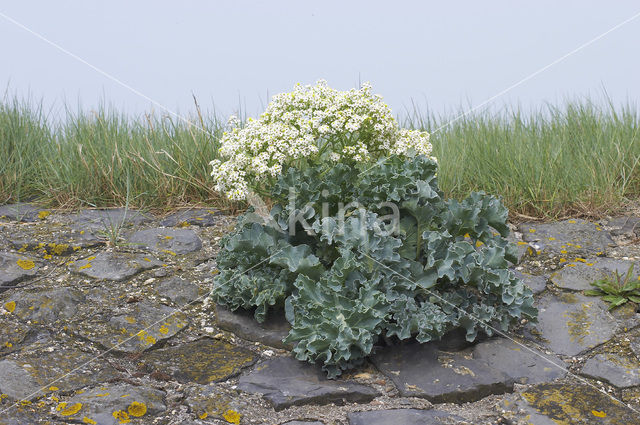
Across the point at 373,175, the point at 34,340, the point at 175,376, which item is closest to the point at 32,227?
the point at 34,340

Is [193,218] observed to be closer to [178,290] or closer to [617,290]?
[178,290]

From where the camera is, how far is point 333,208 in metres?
4.32

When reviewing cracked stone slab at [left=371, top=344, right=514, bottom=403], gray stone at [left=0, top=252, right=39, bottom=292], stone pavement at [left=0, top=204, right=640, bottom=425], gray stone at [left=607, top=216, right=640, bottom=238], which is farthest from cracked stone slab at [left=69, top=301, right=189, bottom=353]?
gray stone at [left=607, top=216, right=640, bottom=238]

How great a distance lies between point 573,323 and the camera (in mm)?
4211

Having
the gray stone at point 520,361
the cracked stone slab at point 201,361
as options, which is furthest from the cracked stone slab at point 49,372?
the gray stone at point 520,361

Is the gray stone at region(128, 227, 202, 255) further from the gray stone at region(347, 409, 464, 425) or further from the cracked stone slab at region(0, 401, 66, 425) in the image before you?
the gray stone at region(347, 409, 464, 425)

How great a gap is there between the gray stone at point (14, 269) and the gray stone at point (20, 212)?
3.31ft

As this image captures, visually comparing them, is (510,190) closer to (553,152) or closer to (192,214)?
(553,152)

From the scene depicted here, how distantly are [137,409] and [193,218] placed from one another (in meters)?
2.81

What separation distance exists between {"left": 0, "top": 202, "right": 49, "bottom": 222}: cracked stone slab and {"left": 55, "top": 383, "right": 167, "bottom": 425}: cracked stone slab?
3.11 m

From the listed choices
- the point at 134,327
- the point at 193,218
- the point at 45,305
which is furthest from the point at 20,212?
the point at 134,327

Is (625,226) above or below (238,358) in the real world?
above

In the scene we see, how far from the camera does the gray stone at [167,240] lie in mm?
5234

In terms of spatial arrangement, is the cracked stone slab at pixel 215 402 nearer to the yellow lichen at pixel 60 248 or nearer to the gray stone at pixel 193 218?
the yellow lichen at pixel 60 248
